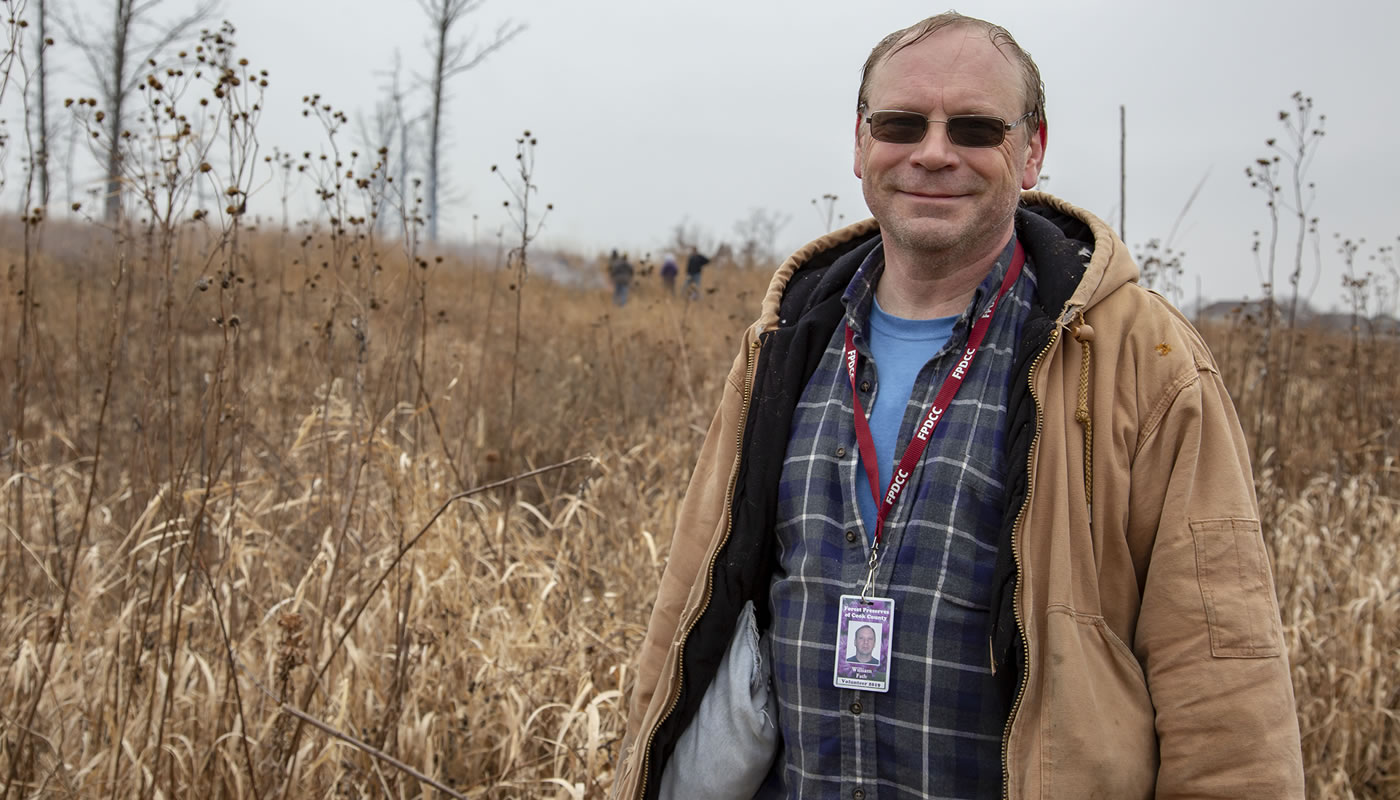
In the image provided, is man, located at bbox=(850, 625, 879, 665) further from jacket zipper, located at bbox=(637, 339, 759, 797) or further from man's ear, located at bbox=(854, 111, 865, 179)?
man's ear, located at bbox=(854, 111, 865, 179)

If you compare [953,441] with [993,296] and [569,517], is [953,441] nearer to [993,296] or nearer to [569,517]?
[993,296]

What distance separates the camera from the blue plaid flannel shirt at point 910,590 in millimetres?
1630

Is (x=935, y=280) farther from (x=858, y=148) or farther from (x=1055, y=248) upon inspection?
(x=858, y=148)

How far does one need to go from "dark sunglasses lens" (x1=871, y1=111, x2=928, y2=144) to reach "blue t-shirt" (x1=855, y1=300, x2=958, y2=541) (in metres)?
0.33

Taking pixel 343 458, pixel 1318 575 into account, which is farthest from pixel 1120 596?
pixel 343 458

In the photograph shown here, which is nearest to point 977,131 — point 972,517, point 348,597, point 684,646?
point 972,517

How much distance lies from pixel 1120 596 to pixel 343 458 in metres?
3.96

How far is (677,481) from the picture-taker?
515 cm

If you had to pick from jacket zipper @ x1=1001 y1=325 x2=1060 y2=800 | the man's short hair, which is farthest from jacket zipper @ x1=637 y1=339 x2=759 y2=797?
the man's short hair

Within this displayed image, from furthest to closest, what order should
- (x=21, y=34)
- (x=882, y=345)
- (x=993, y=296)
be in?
1. (x=21, y=34)
2. (x=882, y=345)
3. (x=993, y=296)

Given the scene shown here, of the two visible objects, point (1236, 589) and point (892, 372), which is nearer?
point (1236, 589)

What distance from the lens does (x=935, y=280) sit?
1877 mm

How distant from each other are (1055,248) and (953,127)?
0.90 feet

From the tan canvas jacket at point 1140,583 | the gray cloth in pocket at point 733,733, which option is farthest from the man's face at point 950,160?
the gray cloth in pocket at point 733,733
